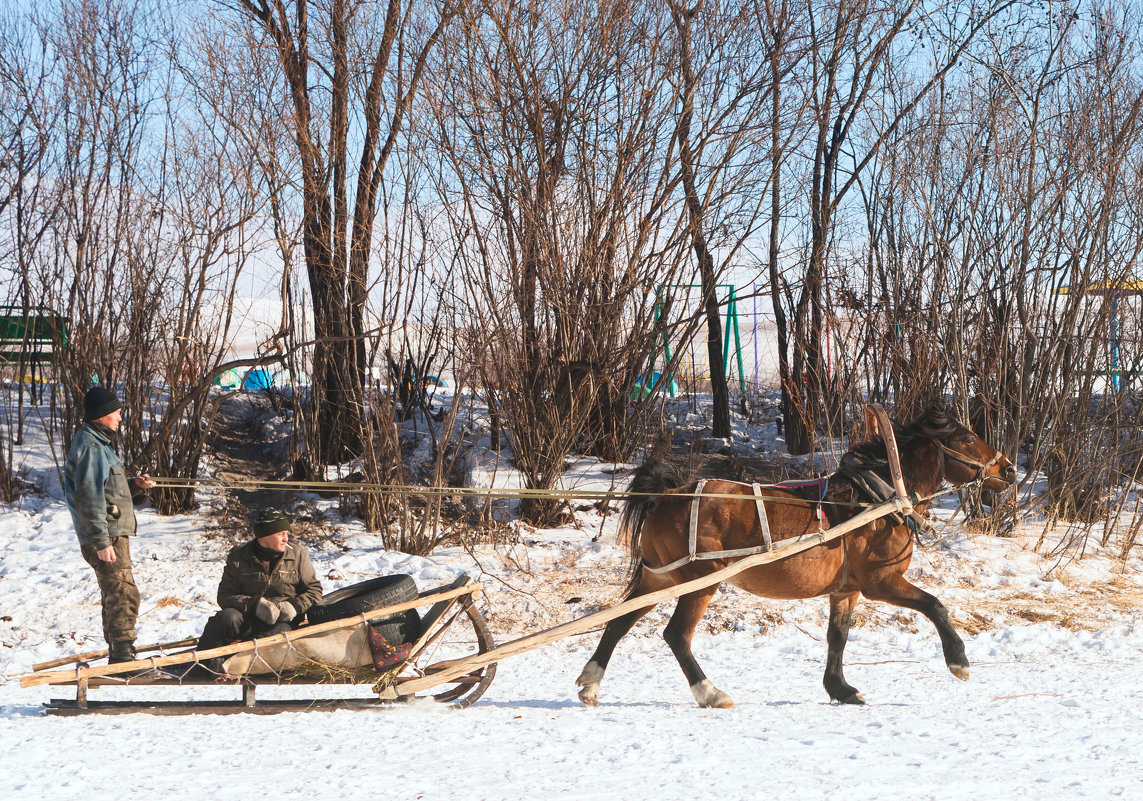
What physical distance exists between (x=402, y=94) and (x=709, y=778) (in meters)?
8.02

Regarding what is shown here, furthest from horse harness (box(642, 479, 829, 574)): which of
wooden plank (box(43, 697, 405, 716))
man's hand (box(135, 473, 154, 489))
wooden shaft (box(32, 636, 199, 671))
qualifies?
man's hand (box(135, 473, 154, 489))

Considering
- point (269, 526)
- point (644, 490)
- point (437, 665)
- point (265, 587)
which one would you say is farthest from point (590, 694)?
point (269, 526)

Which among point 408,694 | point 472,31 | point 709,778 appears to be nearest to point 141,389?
point 472,31

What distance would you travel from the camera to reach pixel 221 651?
4.62 m

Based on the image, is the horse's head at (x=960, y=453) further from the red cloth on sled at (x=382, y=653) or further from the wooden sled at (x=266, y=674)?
the red cloth on sled at (x=382, y=653)

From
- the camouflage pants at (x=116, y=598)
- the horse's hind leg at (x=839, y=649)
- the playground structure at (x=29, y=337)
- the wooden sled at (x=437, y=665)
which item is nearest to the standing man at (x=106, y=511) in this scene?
the camouflage pants at (x=116, y=598)

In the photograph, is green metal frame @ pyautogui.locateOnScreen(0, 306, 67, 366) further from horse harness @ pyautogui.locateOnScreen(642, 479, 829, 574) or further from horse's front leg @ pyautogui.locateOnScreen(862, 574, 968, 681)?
horse's front leg @ pyautogui.locateOnScreen(862, 574, 968, 681)

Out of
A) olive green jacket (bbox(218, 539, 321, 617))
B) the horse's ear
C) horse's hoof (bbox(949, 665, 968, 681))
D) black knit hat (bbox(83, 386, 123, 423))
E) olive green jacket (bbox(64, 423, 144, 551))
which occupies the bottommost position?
horse's hoof (bbox(949, 665, 968, 681))

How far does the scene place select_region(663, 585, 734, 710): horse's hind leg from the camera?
507cm

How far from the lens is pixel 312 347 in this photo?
10586mm

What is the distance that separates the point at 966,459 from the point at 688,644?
1.89 meters

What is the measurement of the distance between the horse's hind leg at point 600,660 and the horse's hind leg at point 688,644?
0.58 feet

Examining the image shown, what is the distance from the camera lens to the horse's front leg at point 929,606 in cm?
510

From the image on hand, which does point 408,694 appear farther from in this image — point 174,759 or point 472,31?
point 472,31
